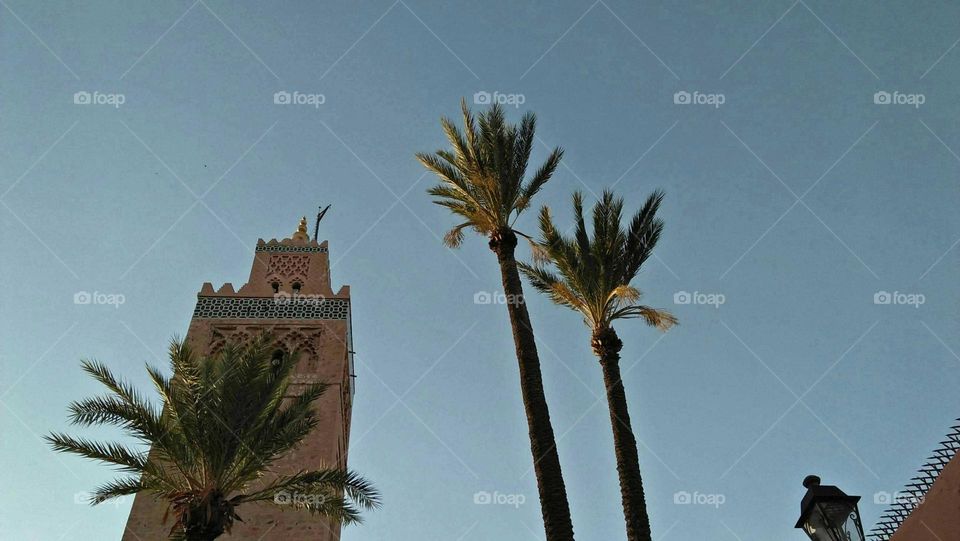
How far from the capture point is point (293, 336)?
1798 centimetres

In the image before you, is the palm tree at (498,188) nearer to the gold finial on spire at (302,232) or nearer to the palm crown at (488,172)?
the palm crown at (488,172)

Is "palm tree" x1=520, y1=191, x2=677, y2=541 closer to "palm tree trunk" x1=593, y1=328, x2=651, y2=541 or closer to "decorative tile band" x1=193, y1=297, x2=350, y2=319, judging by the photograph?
"palm tree trunk" x1=593, y1=328, x2=651, y2=541

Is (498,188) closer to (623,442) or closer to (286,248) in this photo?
(623,442)

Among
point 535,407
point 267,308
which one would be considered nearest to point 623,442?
point 535,407

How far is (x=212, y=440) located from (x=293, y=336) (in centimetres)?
688

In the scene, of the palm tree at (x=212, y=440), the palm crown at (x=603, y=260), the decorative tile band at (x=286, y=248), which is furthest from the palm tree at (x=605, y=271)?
the decorative tile band at (x=286, y=248)

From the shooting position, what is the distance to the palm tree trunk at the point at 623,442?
34.4ft

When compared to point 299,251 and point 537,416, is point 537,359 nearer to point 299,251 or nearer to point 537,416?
point 537,416

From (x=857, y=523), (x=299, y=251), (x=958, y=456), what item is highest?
(x=299, y=251)

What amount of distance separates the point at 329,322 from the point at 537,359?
7.55 metres

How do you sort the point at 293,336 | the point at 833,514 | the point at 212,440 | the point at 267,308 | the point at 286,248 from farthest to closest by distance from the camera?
the point at 286,248, the point at 267,308, the point at 293,336, the point at 212,440, the point at 833,514

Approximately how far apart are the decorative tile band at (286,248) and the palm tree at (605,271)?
8117 millimetres

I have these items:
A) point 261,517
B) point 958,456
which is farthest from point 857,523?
point 261,517

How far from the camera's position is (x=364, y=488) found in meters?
11.8
